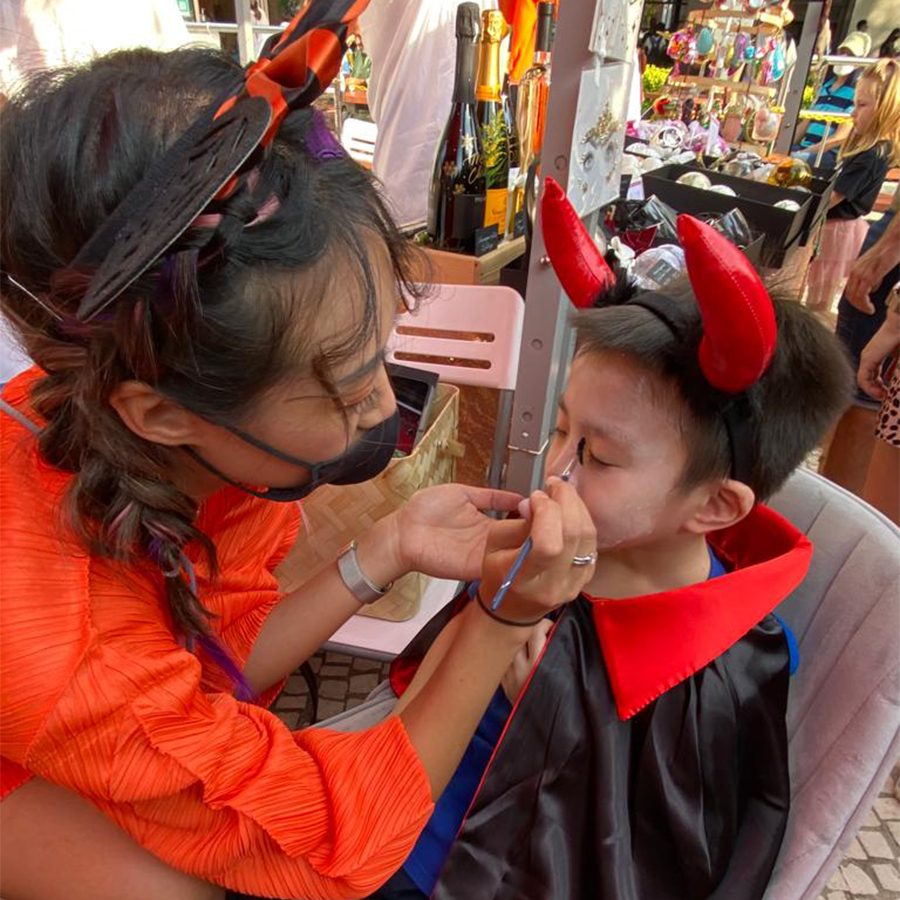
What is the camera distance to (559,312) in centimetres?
105

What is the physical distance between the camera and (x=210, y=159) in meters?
0.47

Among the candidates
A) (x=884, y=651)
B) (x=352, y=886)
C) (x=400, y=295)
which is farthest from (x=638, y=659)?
(x=400, y=295)

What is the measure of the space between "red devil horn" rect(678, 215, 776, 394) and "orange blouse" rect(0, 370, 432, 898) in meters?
0.48

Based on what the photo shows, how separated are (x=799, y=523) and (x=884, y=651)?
245 mm

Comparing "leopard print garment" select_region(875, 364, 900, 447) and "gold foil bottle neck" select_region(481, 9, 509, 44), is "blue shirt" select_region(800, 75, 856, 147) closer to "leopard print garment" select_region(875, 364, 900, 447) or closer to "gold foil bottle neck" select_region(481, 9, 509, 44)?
"leopard print garment" select_region(875, 364, 900, 447)

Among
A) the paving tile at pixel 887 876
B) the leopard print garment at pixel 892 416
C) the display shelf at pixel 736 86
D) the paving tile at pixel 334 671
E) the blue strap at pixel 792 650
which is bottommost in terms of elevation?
the paving tile at pixel 334 671

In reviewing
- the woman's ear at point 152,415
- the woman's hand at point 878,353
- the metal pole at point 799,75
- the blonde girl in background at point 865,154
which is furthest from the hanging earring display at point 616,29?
the metal pole at point 799,75

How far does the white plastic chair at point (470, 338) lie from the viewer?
4.29ft

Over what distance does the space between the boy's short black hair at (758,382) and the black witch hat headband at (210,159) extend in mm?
415

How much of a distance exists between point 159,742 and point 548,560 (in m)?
0.36

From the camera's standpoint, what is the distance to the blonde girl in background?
112 inches

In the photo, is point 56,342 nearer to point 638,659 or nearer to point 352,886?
point 352,886

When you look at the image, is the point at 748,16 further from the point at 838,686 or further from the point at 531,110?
the point at 838,686

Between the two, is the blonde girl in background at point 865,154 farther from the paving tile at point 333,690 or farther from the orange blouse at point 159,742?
the orange blouse at point 159,742
